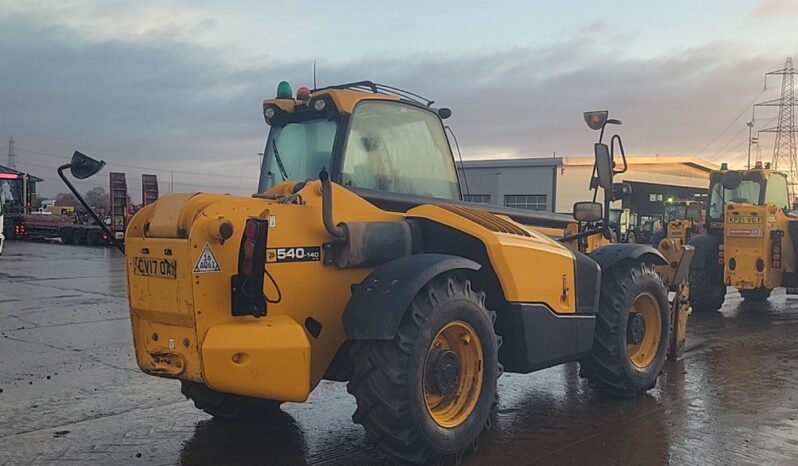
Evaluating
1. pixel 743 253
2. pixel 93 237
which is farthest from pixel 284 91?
pixel 93 237

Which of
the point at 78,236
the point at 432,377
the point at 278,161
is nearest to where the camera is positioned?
the point at 432,377

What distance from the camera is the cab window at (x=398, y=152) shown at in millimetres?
5055

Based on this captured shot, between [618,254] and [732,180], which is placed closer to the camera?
[618,254]

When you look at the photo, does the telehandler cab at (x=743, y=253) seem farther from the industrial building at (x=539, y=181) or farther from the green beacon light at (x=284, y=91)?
the industrial building at (x=539, y=181)

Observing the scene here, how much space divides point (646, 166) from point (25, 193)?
115 ft

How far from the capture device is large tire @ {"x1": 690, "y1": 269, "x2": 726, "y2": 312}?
12.0 m

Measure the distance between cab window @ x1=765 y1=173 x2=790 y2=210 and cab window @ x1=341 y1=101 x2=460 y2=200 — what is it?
31.2ft

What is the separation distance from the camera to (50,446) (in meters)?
4.89

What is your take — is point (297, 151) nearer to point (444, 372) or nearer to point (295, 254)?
point (295, 254)

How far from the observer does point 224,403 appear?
533 cm

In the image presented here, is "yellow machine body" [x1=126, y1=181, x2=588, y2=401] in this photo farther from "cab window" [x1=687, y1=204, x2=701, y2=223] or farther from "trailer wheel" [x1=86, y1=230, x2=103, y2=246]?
"trailer wheel" [x1=86, y1=230, x2=103, y2=246]

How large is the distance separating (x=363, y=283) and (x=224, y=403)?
1.71 meters

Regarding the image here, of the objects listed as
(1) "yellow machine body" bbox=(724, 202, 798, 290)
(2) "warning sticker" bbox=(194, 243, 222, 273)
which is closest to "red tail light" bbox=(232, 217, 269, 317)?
(2) "warning sticker" bbox=(194, 243, 222, 273)

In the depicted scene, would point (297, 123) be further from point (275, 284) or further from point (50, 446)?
point (50, 446)
